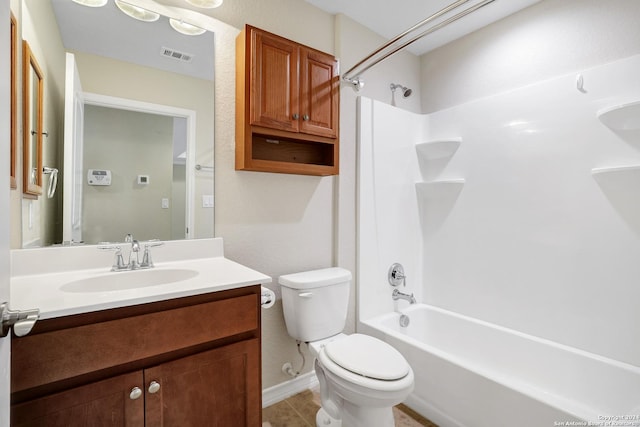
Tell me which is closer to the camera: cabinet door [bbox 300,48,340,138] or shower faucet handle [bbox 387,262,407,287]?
cabinet door [bbox 300,48,340,138]

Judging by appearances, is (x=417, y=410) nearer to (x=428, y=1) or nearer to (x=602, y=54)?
(x=602, y=54)

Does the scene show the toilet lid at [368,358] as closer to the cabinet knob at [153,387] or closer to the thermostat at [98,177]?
the cabinet knob at [153,387]

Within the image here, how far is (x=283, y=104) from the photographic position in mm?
1703

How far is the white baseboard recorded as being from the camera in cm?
184

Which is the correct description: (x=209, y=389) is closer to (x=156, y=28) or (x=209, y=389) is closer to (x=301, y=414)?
(x=301, y=414)

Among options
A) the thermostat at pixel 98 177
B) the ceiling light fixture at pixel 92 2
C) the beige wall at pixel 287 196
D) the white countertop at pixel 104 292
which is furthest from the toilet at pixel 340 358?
the ceiling light fixture at pixel 92 2

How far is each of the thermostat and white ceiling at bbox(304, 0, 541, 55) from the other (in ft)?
5.26

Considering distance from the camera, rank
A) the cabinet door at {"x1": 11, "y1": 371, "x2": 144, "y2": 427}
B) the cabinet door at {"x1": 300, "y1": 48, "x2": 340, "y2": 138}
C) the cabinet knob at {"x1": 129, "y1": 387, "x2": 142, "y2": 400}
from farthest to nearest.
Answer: the cabinet door at {"x1": 300, "y1": 48, "x2": 340, "y2": 138}
the cabinet knob at {"x1": 129, "y1": 387, "x2": 142, "y2": 400}
the cabinet door at {"x1": 11, "y1": 371, "x2": 144, "y2": 427}

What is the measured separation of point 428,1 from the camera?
200 centimetres

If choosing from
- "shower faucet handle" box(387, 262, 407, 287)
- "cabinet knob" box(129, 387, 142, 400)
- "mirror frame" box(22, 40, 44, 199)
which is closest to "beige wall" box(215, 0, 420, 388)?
"shower faucet handle" box(387, 262, 407, 287)

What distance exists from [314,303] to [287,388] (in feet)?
2.09

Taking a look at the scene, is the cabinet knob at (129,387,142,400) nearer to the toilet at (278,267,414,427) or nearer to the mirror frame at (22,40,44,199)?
the toilet at (278,267,414,427)

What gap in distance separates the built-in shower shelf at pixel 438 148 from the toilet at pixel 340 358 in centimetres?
126

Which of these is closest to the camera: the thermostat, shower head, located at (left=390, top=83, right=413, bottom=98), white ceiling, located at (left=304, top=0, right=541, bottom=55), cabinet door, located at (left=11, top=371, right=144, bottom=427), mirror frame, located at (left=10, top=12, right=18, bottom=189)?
cabinet door, located at (left=11, top=371, right=144, bottom=427)
